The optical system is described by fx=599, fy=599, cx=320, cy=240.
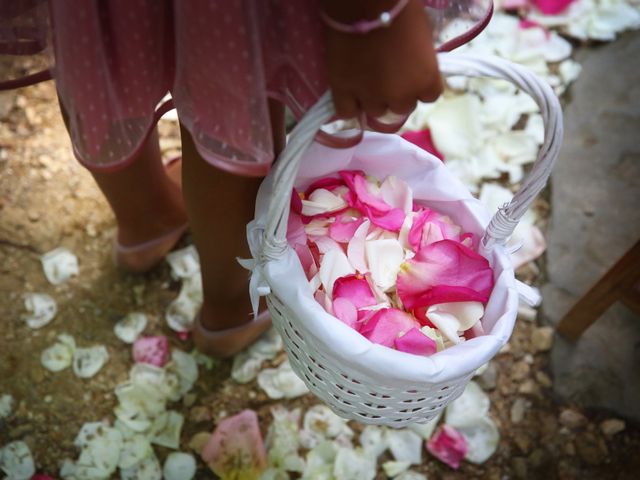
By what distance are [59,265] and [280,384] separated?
19.2 inches

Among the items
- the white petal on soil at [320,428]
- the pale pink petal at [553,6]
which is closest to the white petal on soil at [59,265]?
the white petal on soil at [320,428]

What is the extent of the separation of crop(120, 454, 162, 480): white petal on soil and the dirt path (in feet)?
0.18

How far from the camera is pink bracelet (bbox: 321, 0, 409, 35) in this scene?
49 centimetres

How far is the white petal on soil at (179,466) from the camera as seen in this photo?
38.9 inches

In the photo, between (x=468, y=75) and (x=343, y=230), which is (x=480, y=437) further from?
(x=468, y=75)

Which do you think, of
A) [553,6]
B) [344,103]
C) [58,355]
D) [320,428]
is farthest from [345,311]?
[553,6]

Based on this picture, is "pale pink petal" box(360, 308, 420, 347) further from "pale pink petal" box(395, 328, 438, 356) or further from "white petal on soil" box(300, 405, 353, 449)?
"white petal on soil" box(300, 405, 353, 449)

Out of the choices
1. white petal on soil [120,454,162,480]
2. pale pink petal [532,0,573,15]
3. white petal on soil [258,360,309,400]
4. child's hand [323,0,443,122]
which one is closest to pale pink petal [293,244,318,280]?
child's hand [323,0,443,122]

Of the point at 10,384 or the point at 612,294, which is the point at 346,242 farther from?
the point at 10,384

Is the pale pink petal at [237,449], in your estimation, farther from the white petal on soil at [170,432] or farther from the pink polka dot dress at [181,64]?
the pink polka dot dress at [181,64]

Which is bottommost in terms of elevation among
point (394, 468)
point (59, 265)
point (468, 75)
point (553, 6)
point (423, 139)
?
point (394, 468)

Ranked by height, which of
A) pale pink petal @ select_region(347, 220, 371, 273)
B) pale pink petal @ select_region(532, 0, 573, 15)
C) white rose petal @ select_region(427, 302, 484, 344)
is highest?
pale pink petal @ select_region(347, 220, 371, 273)

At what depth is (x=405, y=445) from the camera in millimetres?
1027

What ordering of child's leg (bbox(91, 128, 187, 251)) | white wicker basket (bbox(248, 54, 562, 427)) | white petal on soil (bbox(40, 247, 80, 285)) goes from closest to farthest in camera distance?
white wicker basket (bbox(248, 54, 562, 427)) → child's leg (bbox(91, 128, 187, 251)) → white petal on soil (bbox(40, 247, 80, 285))
